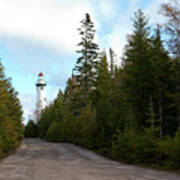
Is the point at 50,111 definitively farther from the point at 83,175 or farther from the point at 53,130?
the point at 83,175

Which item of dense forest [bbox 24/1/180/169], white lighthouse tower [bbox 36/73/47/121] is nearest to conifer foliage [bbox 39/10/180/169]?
dense forest [bbox 24/1/180/169]

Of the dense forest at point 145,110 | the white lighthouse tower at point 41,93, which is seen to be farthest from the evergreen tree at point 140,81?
the white lighthouse tower at point 41,93

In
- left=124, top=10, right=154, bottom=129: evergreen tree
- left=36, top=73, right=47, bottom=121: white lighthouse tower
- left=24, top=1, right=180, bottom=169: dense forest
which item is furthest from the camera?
left=36, top=73, right=47, bottom=121: white lighthouse tower

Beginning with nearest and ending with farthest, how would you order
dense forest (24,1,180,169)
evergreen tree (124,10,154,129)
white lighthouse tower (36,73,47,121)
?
1. dense forest (24,1,180,169)
2. evergreen tree (124,10,154,129)
3. white lighthouse tower (36,73,47,121)

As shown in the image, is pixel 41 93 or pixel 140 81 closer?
pixel 140 81

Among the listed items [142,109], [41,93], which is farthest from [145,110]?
[41,93]

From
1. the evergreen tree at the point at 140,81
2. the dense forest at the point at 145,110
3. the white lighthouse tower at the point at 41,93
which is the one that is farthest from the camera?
the white lighthouse tower at the point at 41,93

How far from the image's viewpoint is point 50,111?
74.2m

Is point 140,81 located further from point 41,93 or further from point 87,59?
point 41,93

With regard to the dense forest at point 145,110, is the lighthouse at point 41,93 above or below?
above

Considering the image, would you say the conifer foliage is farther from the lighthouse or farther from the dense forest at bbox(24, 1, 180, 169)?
the lighthouse

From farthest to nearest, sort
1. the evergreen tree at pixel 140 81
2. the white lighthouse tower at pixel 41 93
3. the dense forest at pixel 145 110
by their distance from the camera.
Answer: the white lighthouse tower at pixel 41 93, the evergreen tree at pixel 140 81, the dense forest at pixel 145 110

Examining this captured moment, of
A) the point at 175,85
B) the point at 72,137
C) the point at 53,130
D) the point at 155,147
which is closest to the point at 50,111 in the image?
the point at 53,130

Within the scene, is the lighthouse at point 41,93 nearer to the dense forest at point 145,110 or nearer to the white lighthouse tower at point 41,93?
the white lighthouse tower at point 41,93
